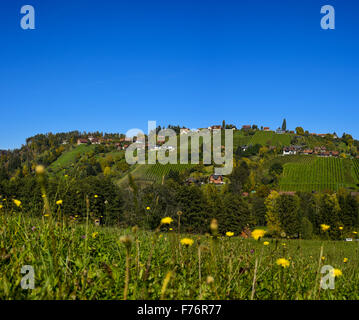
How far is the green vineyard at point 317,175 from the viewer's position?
284ft

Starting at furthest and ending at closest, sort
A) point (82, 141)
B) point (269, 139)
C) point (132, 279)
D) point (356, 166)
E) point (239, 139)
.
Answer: point (239, 139), point (269, 139), point (82, 141), point (356, 166), point (132, 279)

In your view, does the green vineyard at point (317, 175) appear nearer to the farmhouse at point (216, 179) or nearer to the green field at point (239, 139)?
the farmhouse at point (216, 179)

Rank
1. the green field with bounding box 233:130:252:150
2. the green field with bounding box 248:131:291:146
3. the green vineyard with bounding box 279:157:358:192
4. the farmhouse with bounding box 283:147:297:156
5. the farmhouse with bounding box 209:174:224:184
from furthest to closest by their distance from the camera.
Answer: the green field with bounding box 248:131:291:146 → the green field with bounding box 233:130:252:150 → the farmhouse with bounding box 283:147:297:156 → the farmhouse with bounding box 209:174:224:184 → the green vineyard with bounding box 279:157:358:192

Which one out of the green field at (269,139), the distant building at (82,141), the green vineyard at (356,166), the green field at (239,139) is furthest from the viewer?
the green field at (269,139)

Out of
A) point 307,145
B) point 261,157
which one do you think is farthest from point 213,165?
point 307,145

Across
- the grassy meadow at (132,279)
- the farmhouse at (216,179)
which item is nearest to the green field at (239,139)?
the farmhouse at (216,179)

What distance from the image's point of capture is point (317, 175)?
95.6 metres

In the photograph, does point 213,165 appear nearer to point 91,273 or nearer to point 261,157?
point 261,157

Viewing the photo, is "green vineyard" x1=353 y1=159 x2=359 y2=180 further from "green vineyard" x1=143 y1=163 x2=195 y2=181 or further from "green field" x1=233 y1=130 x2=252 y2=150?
"green vineyard" x1=143 y1=163 x2=195 y2=181

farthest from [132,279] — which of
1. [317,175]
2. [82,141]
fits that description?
[82,141]

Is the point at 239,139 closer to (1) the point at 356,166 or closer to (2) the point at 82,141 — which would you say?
(1) the point at 356,166

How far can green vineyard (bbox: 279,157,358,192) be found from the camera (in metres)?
86.5

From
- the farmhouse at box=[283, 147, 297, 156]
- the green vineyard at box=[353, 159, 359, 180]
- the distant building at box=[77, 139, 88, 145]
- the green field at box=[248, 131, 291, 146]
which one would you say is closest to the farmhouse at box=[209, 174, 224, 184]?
the green vineyard at box=[353, 159, 359, 180]
